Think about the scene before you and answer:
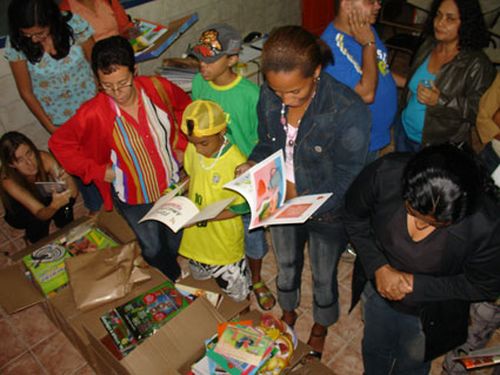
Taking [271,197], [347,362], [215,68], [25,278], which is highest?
[215,68]

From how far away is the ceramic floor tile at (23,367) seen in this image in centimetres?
283

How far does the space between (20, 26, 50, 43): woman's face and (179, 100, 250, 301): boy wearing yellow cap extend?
4.20ft

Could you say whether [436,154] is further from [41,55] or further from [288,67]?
[41,55]

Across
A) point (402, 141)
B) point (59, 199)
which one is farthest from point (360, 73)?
point (59, 199)

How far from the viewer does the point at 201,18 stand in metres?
4.55

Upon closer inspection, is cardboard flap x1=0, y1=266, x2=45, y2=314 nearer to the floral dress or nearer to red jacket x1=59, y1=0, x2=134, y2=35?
the floral dress

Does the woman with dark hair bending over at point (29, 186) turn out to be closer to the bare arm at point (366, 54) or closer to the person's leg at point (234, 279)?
the person's leg at point (234, 279)

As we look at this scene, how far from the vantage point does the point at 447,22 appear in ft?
8.68

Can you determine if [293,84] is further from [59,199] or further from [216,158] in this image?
[59,199]

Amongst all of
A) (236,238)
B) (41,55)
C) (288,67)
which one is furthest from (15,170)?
(288,67)

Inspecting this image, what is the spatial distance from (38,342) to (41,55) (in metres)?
2.06

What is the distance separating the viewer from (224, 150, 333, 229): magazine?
1887 millimetres

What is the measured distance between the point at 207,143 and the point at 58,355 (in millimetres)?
1951

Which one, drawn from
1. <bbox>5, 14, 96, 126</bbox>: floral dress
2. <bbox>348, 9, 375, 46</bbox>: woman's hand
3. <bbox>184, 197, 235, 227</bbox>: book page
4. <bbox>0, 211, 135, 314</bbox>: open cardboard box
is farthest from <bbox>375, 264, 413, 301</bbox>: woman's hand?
<bbox>5, 14, 96, 126</bbox>: floral dress
